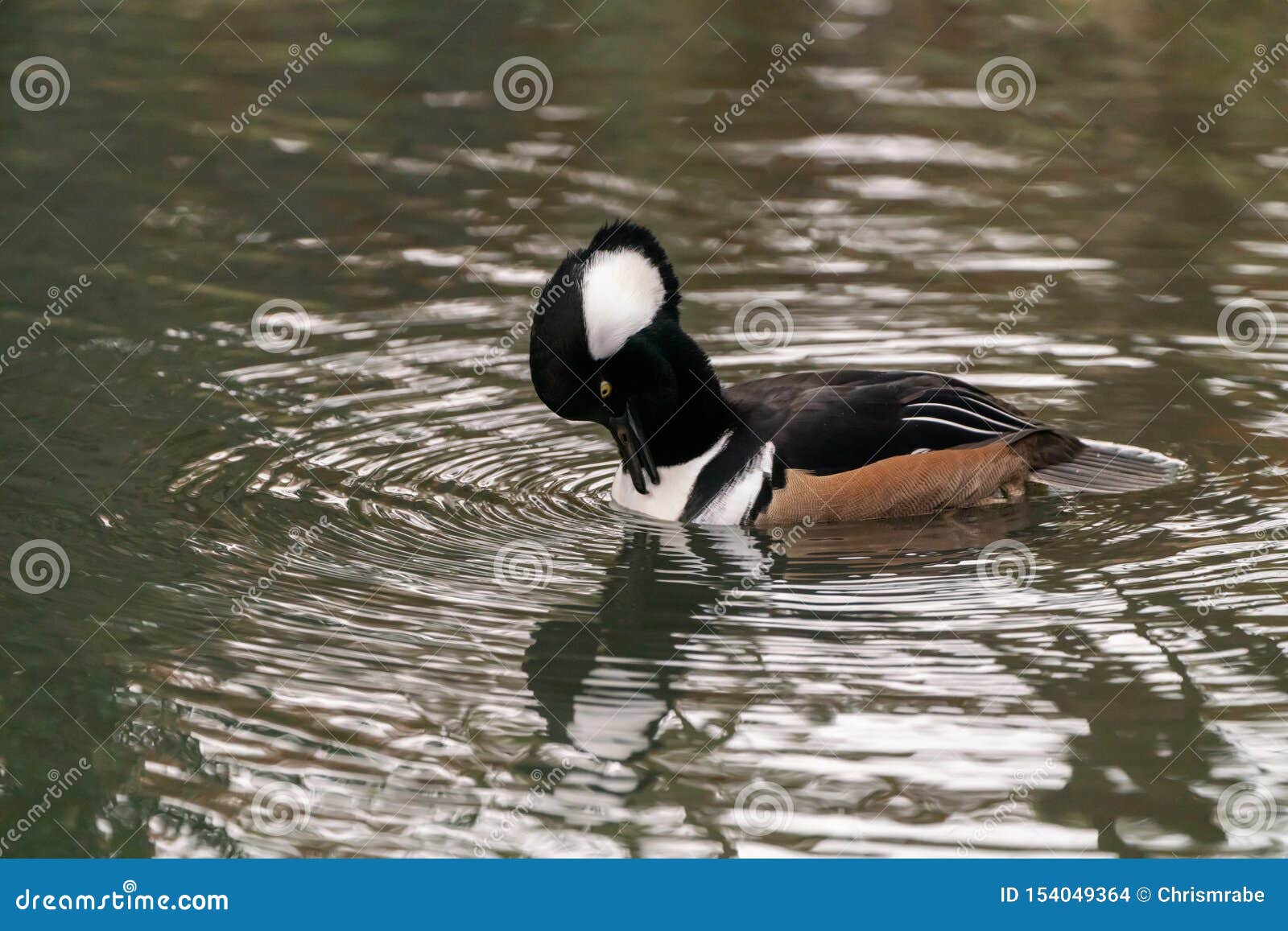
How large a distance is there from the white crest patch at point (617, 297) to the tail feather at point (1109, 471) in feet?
7.69

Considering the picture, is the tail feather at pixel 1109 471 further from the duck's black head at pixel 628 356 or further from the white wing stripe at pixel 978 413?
the duck's black head at pixel 628 356

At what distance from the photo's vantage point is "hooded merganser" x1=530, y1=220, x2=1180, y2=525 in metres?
8.43

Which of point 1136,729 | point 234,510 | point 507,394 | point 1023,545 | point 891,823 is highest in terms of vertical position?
point 507,394

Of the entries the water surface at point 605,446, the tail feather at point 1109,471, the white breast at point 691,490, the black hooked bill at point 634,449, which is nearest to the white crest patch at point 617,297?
the black hooked bill at point 634,449

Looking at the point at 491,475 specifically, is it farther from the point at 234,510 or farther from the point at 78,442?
the point at 78,442

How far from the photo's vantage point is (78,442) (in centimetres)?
980

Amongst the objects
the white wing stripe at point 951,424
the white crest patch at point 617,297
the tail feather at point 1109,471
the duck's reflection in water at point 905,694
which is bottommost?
the duck's reflection in water at point 905,694

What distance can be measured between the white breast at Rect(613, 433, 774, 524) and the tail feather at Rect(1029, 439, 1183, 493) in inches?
60.4

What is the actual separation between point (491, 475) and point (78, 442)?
233 centimetres

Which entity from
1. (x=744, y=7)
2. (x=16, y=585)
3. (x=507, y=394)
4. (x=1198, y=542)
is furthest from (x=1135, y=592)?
(x=744, y=7)

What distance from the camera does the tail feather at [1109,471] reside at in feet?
30.2

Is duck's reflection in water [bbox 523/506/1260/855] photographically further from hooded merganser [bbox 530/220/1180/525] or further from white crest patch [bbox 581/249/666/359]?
white crest patch [bbox 581/249/666/359]

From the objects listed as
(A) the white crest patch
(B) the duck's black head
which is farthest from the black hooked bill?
(A) the white crest patch

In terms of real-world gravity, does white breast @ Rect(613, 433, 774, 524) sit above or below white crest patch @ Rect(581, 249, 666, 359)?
below
